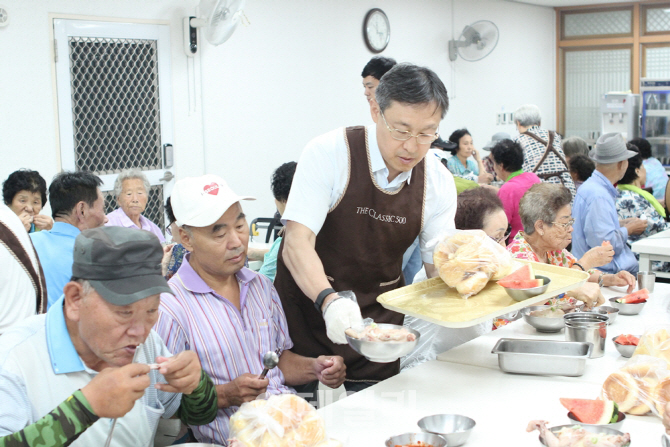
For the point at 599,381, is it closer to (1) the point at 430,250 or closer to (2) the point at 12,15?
(1) the point at 430,250

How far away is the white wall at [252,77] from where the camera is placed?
16.0 feet

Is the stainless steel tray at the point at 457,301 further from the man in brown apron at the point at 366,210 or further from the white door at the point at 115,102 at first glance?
the white door at the point at 115,102

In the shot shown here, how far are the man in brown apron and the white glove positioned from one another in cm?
4

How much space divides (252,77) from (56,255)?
3.74 metres

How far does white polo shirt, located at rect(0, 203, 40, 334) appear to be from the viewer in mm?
2447

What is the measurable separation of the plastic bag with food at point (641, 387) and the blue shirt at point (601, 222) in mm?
2752

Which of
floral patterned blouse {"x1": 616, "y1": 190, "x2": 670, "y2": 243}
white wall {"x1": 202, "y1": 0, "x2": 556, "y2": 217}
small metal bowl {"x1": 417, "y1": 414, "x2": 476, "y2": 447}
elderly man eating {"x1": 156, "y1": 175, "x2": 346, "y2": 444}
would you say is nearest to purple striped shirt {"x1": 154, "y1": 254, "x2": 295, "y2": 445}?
elderly man eating {"x1": 156, "y1": 175, "x2": 346, "y2": 444}

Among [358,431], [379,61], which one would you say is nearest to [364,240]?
[358,431]

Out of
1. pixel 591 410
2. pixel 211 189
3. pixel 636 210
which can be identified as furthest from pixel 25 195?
pixel 636 210

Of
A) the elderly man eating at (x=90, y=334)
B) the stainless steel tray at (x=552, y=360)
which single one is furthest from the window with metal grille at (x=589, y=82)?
the elderly man eating at (x=90, y=334)

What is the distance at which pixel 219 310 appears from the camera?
2.14 meters

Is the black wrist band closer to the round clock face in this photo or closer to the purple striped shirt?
the purple striped shirt

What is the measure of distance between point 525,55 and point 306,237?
9.74m

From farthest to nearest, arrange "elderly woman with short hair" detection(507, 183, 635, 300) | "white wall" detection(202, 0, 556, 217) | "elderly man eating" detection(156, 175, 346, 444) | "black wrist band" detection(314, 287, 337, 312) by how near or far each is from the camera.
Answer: "white wall" detection(202, 0, 556, 217) < "elderly woman with short hair" detection(507, 183, 635, 300) < "black wrist band" detection(314, 287, 337, 312) < "elderly man eating" detection(156, 175, 346, 444)
